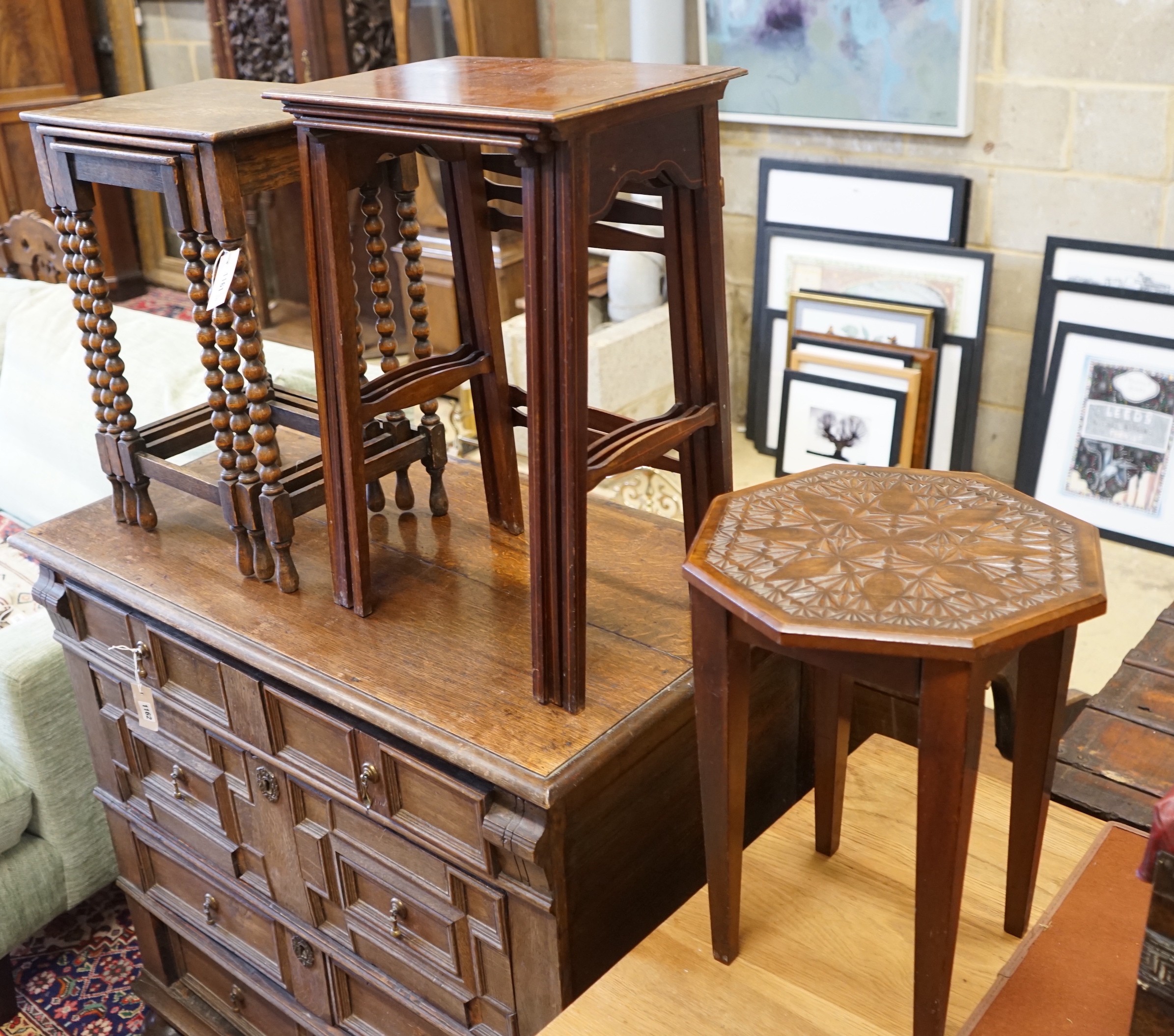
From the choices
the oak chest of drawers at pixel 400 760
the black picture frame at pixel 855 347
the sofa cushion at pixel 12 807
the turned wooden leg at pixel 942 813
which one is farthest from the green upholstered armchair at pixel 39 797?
the black picture frame at pixel 855 347

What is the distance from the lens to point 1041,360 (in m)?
2.96

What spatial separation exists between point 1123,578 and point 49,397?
2.68 meters

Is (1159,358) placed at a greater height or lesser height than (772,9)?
lesser

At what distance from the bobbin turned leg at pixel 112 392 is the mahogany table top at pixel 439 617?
5cm

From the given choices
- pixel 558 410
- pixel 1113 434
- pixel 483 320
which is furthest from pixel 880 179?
pixel 558 410

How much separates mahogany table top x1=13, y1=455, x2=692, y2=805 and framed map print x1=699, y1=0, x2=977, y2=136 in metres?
1.81

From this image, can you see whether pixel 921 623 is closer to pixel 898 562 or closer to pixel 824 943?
pixel 898 562

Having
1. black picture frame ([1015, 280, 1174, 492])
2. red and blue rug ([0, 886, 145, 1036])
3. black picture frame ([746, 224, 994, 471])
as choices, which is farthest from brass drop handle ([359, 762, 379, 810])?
black picture frame ([746, 224, 994, 471])

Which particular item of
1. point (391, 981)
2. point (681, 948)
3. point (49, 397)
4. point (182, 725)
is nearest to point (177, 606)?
point (182, 725)

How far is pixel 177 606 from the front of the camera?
1546mm

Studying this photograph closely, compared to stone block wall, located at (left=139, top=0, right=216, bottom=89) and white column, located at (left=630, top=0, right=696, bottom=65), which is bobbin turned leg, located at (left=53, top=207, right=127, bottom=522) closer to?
white column, located at (left=630, top=0, right=696, bottom=65)

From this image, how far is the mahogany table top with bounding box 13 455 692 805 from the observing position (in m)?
1.28

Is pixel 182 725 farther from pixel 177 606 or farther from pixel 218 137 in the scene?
pixel 218 137

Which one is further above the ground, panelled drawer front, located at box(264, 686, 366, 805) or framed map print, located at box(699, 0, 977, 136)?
framed map print, located at box(699, 0, 977, 136)
